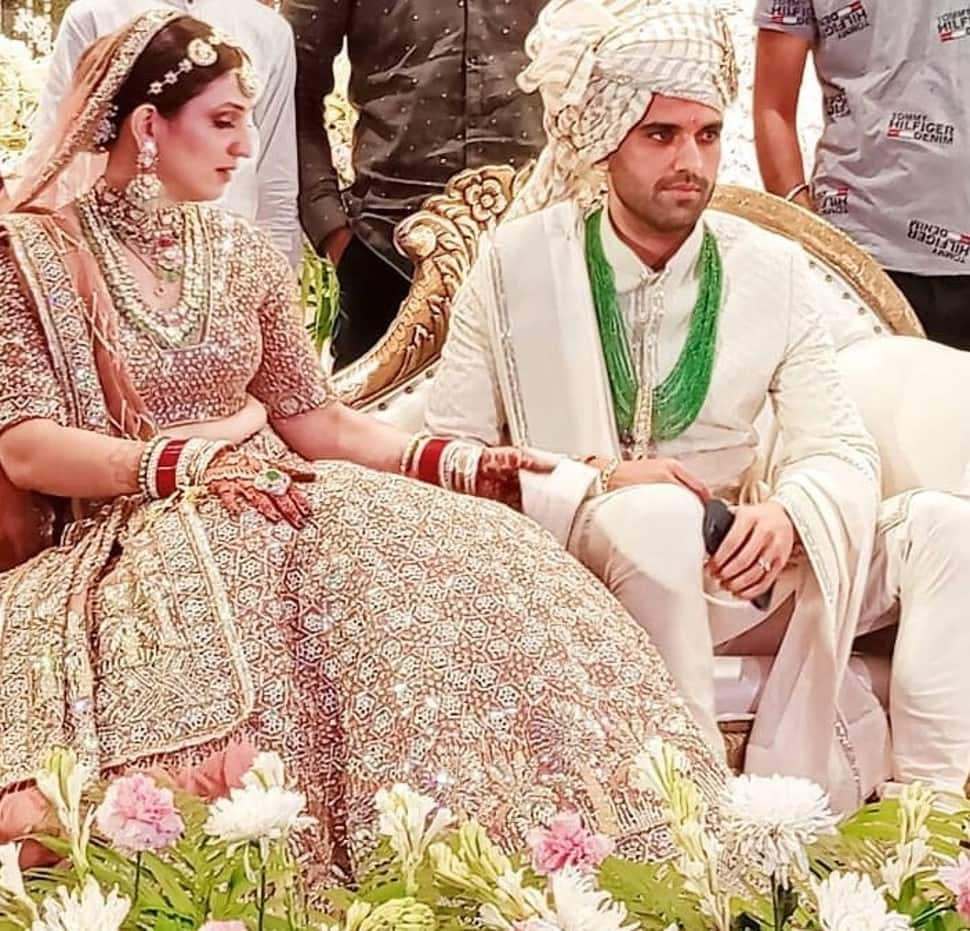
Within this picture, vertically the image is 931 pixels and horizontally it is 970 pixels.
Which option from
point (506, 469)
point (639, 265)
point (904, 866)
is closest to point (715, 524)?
point (506, 469)

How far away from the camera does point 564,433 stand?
2564 millimetres

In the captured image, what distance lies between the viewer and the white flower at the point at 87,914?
112 centimetres

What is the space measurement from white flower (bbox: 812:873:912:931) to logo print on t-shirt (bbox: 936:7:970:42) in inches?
82.1

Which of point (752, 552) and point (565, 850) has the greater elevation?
point (565, 850)

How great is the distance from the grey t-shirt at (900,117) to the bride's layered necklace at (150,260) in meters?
1.19

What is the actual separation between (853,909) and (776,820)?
0.07m

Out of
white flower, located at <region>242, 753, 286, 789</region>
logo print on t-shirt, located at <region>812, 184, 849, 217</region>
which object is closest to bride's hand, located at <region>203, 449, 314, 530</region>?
white flower, located at <region>242, 753, 286, 789</region>

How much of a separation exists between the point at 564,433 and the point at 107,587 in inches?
28.1

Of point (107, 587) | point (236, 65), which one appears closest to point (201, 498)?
point (107, 587)

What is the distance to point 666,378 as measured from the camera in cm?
260

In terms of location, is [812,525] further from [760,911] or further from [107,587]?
[760,911]

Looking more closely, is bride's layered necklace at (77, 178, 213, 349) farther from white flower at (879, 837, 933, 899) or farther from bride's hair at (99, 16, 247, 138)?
white flower at (879, 837, 933, 899)

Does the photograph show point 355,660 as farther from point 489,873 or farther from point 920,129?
point 920,129

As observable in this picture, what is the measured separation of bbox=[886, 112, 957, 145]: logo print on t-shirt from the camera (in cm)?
303
